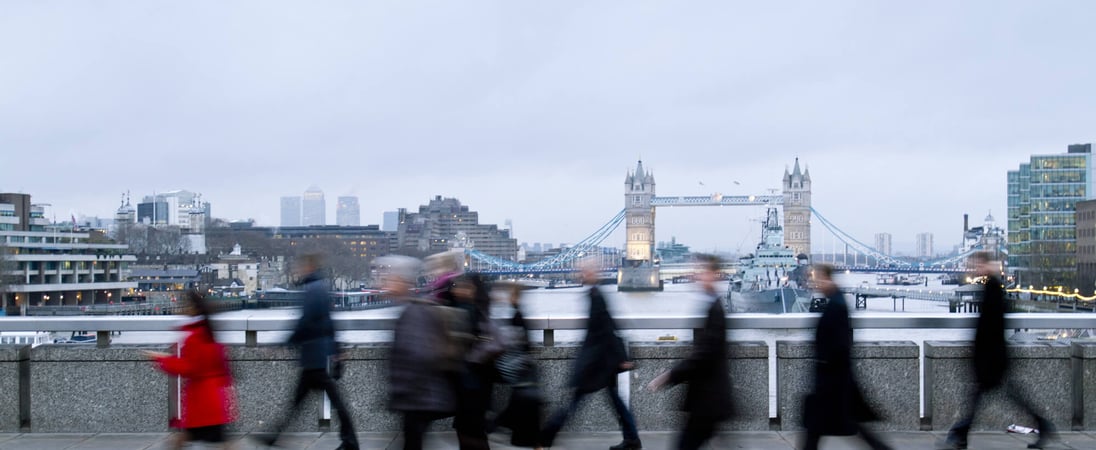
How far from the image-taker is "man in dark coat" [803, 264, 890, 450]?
6.91 m

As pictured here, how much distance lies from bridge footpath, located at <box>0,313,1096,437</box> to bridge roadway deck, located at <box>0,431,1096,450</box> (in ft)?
Answer: 0.30

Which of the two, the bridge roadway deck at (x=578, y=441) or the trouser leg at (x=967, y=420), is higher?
the trouser leg at (x=967, y=420)

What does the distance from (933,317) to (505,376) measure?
12.2 feet

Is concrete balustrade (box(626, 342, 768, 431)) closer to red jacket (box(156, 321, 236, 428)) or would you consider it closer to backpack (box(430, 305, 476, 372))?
backpack (box(430, 305, 476, 372))

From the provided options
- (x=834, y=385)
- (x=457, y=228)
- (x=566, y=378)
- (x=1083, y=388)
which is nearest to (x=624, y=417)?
(x=566, y=378)

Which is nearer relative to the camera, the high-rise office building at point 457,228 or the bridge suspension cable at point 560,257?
the bridge suspension cable at point 560,257

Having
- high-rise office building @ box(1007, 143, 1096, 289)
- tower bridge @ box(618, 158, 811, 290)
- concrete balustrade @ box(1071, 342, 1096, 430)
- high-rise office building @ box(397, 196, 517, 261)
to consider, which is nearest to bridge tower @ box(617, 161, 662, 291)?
tower bridge @ box(618, 158, 811, 290)

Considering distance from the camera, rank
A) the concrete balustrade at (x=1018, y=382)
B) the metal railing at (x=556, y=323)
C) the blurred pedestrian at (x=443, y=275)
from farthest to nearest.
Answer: the concrete balustrade at (x=1018, y=382) < the metal railing at (x=556, y=323) < the blurred pedestrian at (x=443, y=275)

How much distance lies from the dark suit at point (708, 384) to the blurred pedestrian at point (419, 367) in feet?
4.86

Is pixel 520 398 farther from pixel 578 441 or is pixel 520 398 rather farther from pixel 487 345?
pixel 578 441

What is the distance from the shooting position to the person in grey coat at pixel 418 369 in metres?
6.14

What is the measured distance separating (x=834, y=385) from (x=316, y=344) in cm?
348

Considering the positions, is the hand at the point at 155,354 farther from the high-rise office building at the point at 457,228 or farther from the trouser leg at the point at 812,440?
the high-rise office building at the point at 457,228

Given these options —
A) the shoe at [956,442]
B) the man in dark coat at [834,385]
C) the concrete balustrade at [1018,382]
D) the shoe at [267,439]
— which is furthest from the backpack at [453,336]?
the concrete balustrade at [1018,382]
